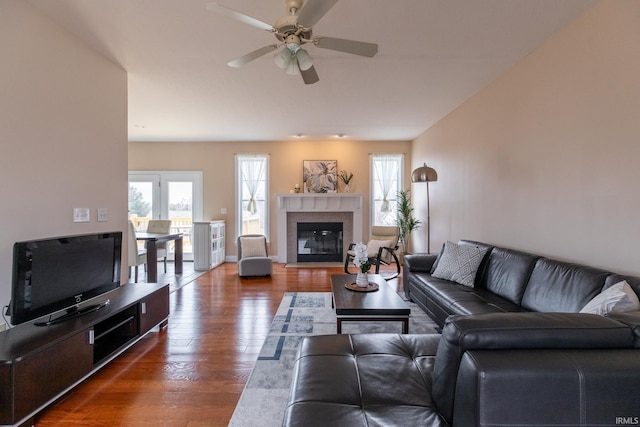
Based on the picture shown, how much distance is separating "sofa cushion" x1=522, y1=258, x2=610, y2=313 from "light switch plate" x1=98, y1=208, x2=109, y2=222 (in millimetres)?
3958

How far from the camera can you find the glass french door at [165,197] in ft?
21.6

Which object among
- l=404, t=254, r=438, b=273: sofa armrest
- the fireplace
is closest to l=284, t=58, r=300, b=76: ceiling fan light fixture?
l=404, t=254, r=438, b=273: sofa armrest

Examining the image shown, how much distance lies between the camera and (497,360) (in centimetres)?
95

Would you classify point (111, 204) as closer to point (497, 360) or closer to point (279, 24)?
point (279, 24)

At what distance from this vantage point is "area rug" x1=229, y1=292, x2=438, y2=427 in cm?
181

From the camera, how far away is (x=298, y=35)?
2.01 m

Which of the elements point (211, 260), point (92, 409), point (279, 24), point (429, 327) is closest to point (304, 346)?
point (92, 409)

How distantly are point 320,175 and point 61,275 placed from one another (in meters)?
Answer: 5.06

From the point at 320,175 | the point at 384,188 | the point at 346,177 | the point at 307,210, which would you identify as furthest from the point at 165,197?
the point at 384,188

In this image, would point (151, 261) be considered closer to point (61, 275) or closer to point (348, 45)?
point (61, 275)

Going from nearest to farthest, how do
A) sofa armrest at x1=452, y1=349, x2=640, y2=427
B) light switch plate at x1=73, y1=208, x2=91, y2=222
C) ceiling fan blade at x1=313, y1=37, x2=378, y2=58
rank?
sofa armrest at x1=452, y1=349, x2=640, y2=427 → ceiling fan blade at x1=313, y1=37, x2=378, y2=58 → light switch plate at x1=73, y1=208, x2=91, y2=222

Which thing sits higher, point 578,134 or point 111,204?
point 578,134

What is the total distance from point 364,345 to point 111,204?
292cm
